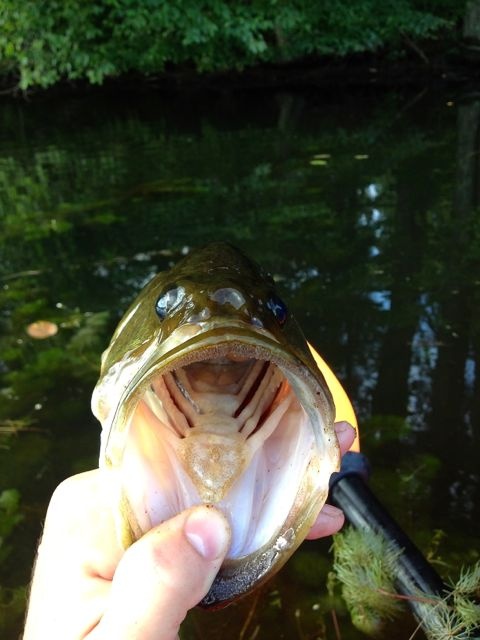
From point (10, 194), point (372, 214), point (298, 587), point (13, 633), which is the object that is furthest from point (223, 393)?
point (10, 194)

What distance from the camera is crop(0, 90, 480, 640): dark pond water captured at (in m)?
3.53

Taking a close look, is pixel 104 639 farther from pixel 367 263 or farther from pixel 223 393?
pixel 367 263

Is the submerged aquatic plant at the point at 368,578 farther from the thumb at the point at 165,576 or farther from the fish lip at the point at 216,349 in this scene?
the fish lip at the point at 216,349

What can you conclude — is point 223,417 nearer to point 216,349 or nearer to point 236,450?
point 236,450

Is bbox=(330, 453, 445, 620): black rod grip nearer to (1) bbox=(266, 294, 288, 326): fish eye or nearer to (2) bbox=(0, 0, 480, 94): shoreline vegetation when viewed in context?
(1) bbox=(266, 294, 288, 326): fish eye

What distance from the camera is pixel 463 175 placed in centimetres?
883

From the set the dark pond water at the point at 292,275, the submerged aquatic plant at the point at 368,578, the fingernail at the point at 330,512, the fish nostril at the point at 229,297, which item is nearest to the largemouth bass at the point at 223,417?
the fish nostril at the point at 229,297

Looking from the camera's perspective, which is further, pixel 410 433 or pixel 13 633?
pixel 410 433

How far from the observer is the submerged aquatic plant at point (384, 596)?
2.34 metres

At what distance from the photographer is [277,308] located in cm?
167

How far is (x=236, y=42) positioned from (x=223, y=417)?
1638 centimetres

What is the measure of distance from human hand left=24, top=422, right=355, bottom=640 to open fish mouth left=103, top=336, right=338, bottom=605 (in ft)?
0.34

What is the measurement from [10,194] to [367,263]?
5089mm

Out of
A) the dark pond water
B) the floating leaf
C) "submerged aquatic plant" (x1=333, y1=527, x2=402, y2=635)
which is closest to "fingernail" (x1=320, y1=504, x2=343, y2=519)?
"submerged aquatic plant" (x1=333, y1=527, x2=402, y2=635)
